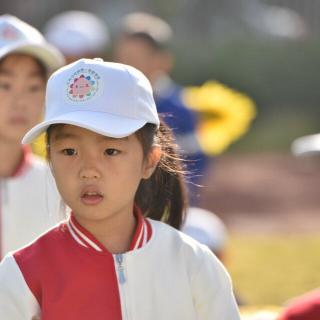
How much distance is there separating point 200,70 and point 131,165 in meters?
15.8

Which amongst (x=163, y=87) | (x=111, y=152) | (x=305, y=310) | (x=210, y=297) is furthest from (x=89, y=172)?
(x=163, y=87)

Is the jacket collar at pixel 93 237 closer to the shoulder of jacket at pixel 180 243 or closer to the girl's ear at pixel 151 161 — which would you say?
the shoulder of jacket at pixel 180 243

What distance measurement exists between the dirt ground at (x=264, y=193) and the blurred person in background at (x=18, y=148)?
6763mm

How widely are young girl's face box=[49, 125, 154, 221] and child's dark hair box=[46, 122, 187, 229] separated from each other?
0.26m

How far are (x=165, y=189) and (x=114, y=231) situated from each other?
0.43 m

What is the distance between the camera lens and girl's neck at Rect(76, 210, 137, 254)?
3.11 meters

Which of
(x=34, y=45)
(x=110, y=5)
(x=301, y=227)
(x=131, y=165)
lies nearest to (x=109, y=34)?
(x=110, y=5)

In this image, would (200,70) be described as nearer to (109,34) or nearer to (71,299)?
(109,34)

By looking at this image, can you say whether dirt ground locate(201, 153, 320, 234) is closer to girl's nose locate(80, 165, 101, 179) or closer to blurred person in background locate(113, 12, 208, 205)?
blurred person in background locate(113, 12, 208, 205)

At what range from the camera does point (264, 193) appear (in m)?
14.5

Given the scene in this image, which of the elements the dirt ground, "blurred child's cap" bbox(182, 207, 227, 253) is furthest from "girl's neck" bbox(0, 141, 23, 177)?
the dirt ground

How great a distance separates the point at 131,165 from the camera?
3.07m

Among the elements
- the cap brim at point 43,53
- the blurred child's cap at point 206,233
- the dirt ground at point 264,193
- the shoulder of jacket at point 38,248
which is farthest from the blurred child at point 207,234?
the dirt ground at point 264,193

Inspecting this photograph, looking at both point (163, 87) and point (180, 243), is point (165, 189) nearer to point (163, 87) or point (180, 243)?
point (180, 243)
